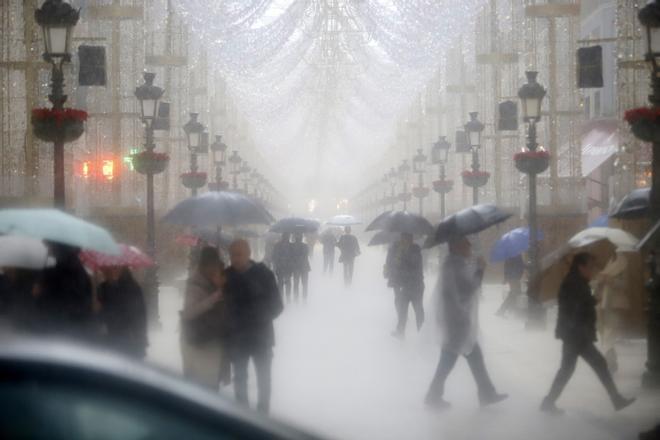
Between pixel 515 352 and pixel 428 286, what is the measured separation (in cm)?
1936

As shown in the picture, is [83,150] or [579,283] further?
[83,150]

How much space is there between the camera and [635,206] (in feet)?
54.7

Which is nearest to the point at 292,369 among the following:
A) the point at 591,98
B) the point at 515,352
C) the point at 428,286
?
the point at 515,352

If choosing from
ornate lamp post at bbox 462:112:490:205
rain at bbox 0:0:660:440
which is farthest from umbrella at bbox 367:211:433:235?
ornate lamp post at bbox 462:112:490:205

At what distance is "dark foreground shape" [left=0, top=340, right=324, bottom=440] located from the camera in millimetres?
2230

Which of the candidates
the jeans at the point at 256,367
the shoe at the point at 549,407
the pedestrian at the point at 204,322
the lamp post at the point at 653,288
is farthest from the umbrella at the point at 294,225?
the pedestrian at the point at 204,322

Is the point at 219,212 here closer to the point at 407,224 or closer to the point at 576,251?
the point at 576,251

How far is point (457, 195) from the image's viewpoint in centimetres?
5609

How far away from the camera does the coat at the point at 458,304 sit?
11.8m

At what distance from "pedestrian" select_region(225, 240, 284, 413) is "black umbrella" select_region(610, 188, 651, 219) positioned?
773 cm

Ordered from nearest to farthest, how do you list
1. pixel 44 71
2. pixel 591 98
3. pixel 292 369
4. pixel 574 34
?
pixel 292 369 → pixel 44 71 → pixel 574 34 → pixel 591 98

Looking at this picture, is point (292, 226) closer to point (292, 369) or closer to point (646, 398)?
point (292, 369)

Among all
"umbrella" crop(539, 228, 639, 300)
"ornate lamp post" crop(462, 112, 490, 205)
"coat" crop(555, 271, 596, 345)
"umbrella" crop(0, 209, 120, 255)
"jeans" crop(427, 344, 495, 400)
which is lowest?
"jeans" crop(427, 344, 495, 400)

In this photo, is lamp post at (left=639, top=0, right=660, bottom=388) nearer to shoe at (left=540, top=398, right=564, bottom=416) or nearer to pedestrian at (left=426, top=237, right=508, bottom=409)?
shoe at (left=540, top=398, right=564, bottom=416)
